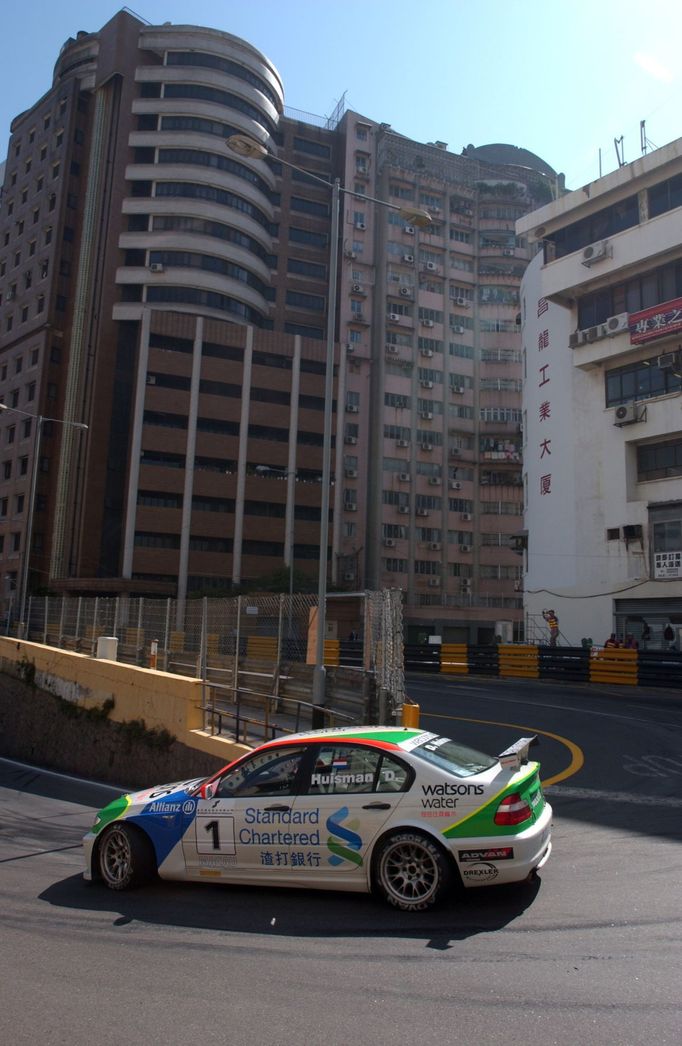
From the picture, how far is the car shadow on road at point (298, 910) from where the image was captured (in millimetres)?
5336

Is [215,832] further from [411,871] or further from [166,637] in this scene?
[166,637]

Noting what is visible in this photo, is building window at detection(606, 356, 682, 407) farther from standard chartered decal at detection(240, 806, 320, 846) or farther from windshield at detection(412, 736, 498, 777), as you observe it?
standard chartered decal at detection(240, 806, 320, 846)

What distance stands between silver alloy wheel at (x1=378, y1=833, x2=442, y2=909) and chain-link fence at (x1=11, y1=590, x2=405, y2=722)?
559 cm

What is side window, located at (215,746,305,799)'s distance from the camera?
20.3 feet

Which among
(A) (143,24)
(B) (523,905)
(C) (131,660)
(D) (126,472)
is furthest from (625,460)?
(A) (143,24)

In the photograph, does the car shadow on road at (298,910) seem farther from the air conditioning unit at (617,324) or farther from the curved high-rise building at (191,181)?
the curved high-rise building at (191,181)

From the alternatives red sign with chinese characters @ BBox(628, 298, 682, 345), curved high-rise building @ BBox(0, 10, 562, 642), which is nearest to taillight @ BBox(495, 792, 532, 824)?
red sign with chinese characters @ BBox(628, 298, 682, 345)

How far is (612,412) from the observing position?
34.5 m

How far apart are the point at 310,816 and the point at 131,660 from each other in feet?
50.1

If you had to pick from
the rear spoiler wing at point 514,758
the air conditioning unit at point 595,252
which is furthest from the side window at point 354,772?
the air conditioning unit at point 595,252

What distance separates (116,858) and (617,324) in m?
32.4

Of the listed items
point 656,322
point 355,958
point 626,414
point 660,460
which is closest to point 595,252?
point 656,322

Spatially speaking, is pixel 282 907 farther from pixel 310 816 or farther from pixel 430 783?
pixel 430 783

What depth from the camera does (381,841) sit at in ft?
18.8
